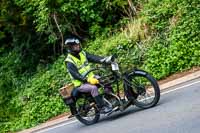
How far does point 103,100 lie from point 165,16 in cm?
577

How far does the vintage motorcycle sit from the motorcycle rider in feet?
0.41

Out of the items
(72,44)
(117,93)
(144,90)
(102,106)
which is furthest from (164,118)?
(72,44)

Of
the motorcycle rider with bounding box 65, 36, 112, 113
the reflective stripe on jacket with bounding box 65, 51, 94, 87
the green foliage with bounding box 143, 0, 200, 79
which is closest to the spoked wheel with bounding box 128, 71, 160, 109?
the motorcycle rider with bounding box 65, 36, 112, 113

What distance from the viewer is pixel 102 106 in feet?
35.7

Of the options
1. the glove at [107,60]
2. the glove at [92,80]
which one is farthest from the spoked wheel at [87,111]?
the glove at [107,60]

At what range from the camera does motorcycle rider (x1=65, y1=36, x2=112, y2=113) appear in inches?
423

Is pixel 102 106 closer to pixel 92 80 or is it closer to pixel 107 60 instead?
pixel 92 80

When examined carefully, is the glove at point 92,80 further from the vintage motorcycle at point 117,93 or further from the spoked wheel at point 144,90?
the spoked wheel at point 144,90

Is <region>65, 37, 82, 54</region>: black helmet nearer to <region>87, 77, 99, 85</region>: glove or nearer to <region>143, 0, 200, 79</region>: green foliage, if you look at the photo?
<region>87, 77, 99, 85</region>: glove

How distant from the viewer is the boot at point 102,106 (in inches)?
424

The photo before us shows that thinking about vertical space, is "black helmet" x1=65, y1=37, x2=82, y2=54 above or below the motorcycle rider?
above

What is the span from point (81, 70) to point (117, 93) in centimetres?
95

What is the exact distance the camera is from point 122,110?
10.7 meters

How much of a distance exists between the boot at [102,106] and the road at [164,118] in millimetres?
248
